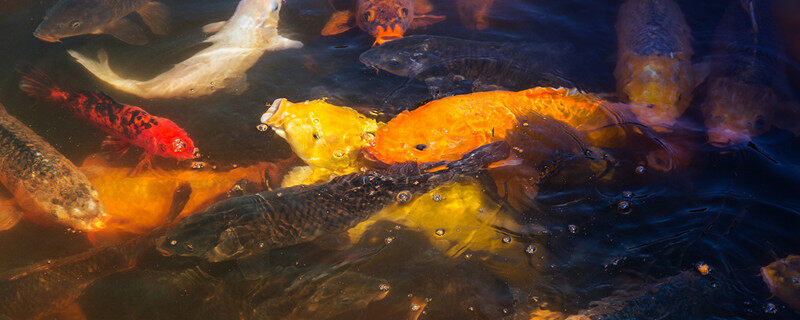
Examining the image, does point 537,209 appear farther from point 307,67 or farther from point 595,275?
point 307,67

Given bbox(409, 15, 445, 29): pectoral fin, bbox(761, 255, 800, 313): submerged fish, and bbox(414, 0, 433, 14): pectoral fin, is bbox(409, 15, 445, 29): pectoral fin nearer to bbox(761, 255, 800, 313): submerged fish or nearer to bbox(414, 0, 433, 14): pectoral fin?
bbox(414, 0, 433, 14): pectoral fin

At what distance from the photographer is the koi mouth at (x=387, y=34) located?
4.62 meters

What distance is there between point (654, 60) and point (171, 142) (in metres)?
4.30

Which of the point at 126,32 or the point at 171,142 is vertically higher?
the point at 126,32

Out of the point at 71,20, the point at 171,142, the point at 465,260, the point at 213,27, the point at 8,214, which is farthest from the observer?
the point at 213,27

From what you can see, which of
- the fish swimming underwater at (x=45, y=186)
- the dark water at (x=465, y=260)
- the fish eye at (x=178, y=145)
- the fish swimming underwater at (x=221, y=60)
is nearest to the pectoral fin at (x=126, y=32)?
the fish swimming underwater at (x=221, y=60)

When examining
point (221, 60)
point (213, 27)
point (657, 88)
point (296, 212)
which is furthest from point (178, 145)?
point (657, 88)

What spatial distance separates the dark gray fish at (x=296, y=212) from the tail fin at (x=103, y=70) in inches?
90.6

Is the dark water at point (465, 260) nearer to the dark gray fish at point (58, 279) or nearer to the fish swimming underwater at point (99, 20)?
the dark gray fish at point (58, 279)

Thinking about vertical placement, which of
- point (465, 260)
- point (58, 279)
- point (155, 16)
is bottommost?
point (465, 260)

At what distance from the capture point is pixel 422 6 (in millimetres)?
5207

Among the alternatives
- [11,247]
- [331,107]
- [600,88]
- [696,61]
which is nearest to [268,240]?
[331,107]

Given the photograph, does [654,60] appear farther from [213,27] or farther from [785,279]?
[213,27]

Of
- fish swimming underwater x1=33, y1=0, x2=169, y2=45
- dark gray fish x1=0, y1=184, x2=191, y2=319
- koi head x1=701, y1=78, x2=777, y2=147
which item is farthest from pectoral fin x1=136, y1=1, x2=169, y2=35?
koi head x1=701, y1=78, x2=777, y2=147
